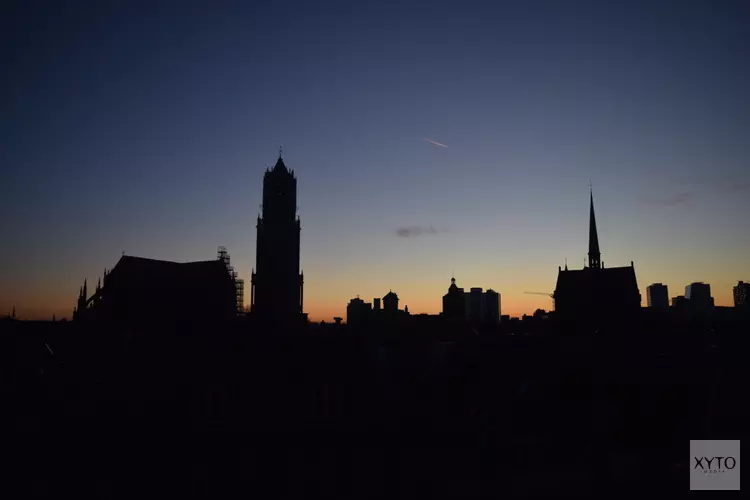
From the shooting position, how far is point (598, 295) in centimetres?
8694

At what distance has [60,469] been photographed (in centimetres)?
2103

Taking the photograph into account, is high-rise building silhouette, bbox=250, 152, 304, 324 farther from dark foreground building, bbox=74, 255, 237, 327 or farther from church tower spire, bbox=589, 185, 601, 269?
church tower spire, bbox=589, 185, 601, 269

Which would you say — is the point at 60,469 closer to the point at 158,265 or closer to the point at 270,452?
the point at 270,452

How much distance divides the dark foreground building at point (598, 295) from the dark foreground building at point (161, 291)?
56.0 metres

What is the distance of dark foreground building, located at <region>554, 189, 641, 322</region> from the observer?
276 ft

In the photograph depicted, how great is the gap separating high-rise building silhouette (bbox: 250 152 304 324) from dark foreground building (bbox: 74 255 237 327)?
4116cm

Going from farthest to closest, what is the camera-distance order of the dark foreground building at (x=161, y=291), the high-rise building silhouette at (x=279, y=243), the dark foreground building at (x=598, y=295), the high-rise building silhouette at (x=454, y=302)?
the high-rise building silhouette at (x=279, y=243) < the high-rise building silhouette at (x=454, y=302) < the dark foreground building at (x=598, y=295) < the dark foreground building at (x=161, y=291)

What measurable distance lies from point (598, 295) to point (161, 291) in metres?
66.5

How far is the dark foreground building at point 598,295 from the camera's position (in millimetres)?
84100

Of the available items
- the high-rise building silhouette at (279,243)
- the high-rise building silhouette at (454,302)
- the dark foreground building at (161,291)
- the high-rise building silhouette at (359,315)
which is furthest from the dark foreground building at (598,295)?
the dark foreground building at (161,291)

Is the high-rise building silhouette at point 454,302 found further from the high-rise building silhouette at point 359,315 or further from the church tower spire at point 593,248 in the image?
the church tower spire at point 593,248

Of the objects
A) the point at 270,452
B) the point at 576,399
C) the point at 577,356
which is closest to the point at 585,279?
the point at 577,356

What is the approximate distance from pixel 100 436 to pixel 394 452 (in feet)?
39.7

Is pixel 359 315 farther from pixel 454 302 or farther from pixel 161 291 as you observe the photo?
pixel 161 291
